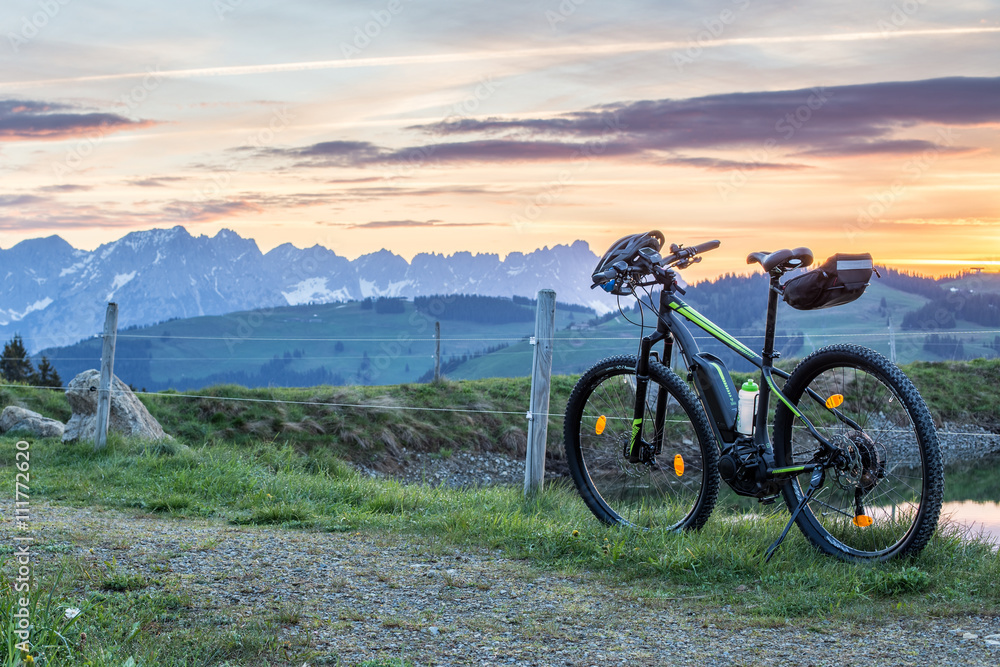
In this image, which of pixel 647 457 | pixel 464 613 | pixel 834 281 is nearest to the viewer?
pixel 464 613

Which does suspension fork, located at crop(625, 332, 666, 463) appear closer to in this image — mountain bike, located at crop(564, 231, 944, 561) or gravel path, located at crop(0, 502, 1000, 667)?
mountain bike, located at crop(564, 231, 944, 561)

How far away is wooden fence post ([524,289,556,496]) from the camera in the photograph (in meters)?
7.12

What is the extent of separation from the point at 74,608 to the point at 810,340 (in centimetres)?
14070

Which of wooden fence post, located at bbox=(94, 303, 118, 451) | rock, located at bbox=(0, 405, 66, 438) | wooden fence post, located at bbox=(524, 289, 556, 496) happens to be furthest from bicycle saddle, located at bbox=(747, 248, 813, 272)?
rock, located at bbox=(0, 405, 66, 438)

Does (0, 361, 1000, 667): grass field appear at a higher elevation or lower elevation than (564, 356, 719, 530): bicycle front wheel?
lower

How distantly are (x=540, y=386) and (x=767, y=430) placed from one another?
8.96 feet

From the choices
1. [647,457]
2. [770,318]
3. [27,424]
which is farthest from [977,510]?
[27,424]

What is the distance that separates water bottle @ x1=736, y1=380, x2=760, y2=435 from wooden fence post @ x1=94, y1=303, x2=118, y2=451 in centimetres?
789

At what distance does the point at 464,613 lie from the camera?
3.88 metres

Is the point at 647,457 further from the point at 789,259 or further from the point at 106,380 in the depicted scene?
the point at 106,380

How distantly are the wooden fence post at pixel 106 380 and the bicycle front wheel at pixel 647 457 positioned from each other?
661 centimetres

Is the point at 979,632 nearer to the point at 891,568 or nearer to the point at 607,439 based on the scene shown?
the point at 891,568

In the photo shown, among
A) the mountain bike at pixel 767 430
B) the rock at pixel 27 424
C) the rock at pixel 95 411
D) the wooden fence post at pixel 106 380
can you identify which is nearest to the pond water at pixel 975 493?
the mountain bike at pixel 767 430

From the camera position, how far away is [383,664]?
3162 millimetres
